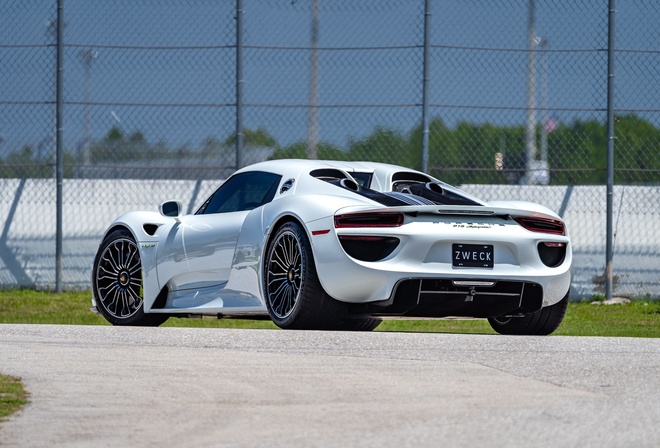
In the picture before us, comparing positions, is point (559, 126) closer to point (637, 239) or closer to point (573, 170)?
point (573, 170)

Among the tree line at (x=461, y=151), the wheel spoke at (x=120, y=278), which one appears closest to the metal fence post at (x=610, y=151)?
the tree line at (x=461, y=151)

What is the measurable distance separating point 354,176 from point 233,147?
19.7 feet

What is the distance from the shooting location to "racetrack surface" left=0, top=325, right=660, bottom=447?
4.96 m

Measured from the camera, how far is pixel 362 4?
16.0m

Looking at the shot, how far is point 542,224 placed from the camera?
9422mm

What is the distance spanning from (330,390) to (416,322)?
25.8ft

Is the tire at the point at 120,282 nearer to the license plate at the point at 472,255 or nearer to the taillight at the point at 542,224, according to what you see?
the license plate at the point at 472,255

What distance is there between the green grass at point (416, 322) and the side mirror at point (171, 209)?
8.68ft

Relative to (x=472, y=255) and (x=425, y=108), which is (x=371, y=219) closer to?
(x=472, y=255)

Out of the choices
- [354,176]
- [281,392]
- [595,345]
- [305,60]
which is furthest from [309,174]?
[305,60]

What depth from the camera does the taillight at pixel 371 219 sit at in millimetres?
8875

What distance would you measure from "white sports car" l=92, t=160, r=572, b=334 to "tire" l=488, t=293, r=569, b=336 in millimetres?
10

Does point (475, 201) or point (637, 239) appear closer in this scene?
point (475, 201)

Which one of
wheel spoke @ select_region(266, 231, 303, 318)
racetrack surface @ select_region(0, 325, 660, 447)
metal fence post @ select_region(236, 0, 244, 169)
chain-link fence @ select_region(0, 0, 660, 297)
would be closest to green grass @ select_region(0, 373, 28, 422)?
racetrack surface @ select_region(0, 325, 660, 447)
